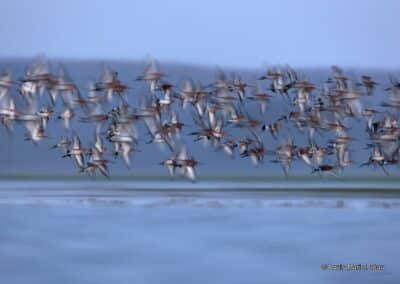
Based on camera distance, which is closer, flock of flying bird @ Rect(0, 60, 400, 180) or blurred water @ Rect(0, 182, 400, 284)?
blurred water @ Rect(0, 182, 400, 284)

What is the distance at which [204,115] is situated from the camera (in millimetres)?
3754

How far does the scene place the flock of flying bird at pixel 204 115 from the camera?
3740mm

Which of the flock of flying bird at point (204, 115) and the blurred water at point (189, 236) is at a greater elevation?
the flock of flying bird at point (204, 115)

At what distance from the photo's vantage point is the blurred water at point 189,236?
7.64 ft

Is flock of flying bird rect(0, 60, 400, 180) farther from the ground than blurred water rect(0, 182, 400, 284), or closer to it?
farther from the ground

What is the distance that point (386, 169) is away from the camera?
3.79 meters

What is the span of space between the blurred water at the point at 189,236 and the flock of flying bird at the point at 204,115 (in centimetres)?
32

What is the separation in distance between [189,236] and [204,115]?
1.11 metres

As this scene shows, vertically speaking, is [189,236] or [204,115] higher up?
[204,115]

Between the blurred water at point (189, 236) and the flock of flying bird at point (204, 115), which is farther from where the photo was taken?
the flock of flying bird at point (204, 115)

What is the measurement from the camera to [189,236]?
2746 mm

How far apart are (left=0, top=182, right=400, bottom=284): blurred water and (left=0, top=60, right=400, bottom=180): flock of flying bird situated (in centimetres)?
32

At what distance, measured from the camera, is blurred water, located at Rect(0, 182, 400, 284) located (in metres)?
2.33

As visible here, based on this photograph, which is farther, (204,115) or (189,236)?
(204,115)
